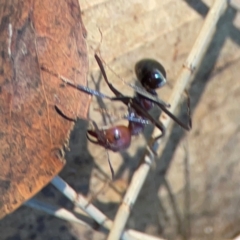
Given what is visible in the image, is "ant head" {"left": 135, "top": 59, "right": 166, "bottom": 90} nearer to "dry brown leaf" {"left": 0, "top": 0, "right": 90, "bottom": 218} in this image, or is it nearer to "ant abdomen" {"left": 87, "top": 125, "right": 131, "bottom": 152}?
"ant abdomen" {"left": 87, "top": 125, "right": 131, "bottom": 152}

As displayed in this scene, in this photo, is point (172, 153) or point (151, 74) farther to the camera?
point (172, 153)

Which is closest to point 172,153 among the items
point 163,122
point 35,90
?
point 163,122

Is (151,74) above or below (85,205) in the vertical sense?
above

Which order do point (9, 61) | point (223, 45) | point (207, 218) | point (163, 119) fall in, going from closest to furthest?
point (9, 61)
point (163, 119)
point (223, 45)
point (207, 218)

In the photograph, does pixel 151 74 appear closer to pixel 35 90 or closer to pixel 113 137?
pixel 113 137

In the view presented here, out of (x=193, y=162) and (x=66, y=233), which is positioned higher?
(x=193, y=162)

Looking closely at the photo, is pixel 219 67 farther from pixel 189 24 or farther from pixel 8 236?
pixel 8 236

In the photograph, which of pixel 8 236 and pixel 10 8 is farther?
pixel 8 236

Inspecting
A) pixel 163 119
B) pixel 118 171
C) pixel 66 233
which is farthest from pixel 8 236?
pixel 163 119
